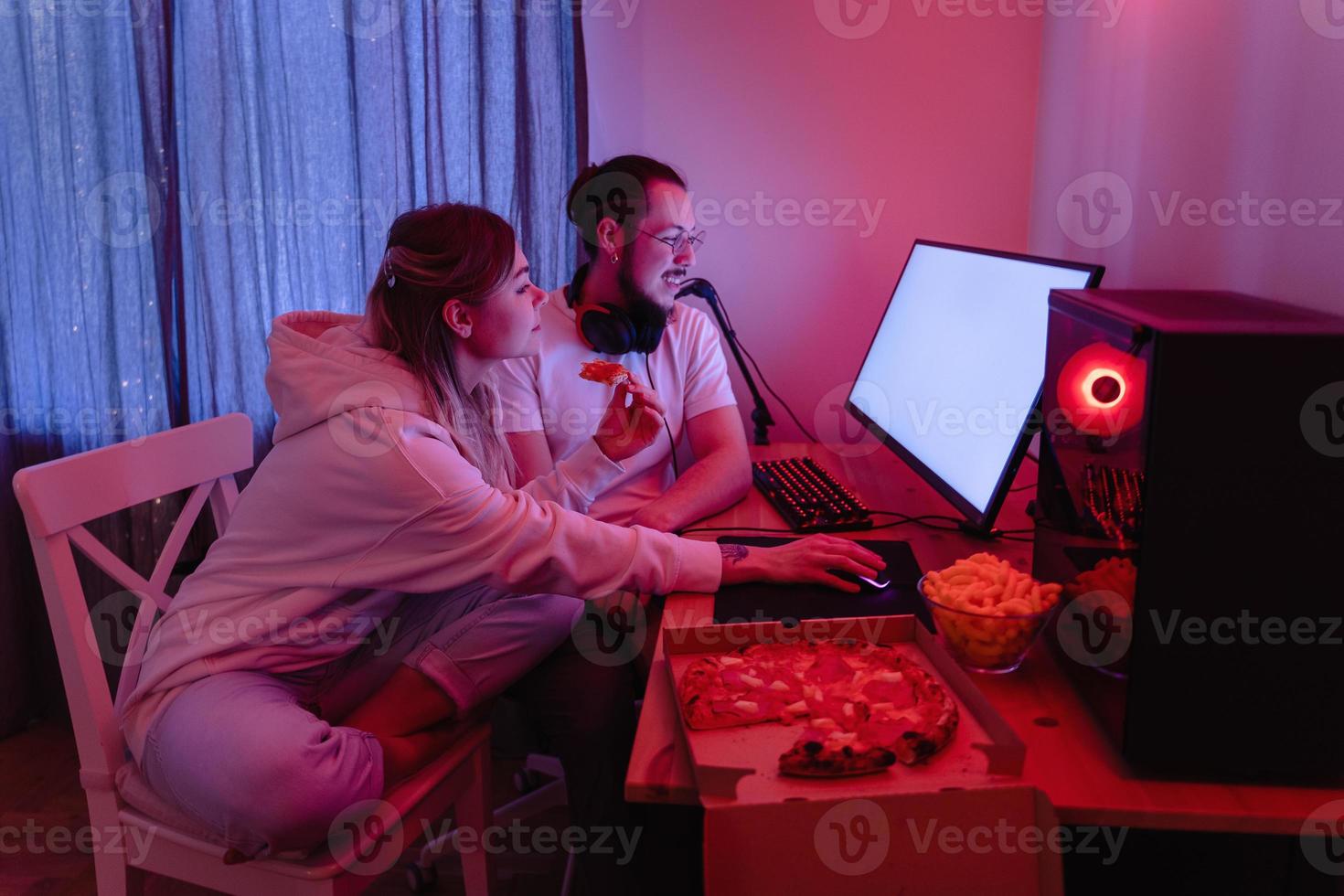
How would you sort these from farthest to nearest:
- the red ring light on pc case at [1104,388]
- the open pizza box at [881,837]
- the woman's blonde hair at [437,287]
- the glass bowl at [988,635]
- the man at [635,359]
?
the man at [635,359] → the woman's blonde hair at [437,287] → the glass bowl at [988,635] → the red ring light on pc case at [1104,388] → the open pizza box at [881,837]

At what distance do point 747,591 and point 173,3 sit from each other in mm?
1932

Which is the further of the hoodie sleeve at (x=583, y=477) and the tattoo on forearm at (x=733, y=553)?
the hoodie sleeve at (x=583, y=477)

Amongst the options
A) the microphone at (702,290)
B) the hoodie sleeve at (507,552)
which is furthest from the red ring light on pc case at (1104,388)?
the microphone at (702,290)

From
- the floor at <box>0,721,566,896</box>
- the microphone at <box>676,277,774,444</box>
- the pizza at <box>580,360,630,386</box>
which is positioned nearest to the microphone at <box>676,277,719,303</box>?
the microphone at <box>676,277,774,444</box>

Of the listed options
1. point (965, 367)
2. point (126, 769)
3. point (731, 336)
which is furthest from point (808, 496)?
point (126, 769)

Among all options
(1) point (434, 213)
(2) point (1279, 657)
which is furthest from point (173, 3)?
(2) point (1279, 657)

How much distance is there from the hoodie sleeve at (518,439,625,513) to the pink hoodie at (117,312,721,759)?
25 centimetres

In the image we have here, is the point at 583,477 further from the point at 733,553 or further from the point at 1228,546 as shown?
the point at 1228,546

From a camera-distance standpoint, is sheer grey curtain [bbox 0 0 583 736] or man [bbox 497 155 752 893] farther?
sheer grey curtain [bbox 0 0 583 736]

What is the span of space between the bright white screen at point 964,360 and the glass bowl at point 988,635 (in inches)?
12.8

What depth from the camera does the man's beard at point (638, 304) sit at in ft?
6.48

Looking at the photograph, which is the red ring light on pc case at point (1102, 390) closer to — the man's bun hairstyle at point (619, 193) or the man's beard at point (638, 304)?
the man's beard at point (638, 304)

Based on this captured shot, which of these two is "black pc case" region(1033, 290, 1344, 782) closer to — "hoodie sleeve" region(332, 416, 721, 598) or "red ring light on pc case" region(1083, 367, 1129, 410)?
"red ring light on pc case" region(1083, 367, 1129, 410)

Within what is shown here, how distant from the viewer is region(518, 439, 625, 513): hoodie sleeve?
1.70 m
